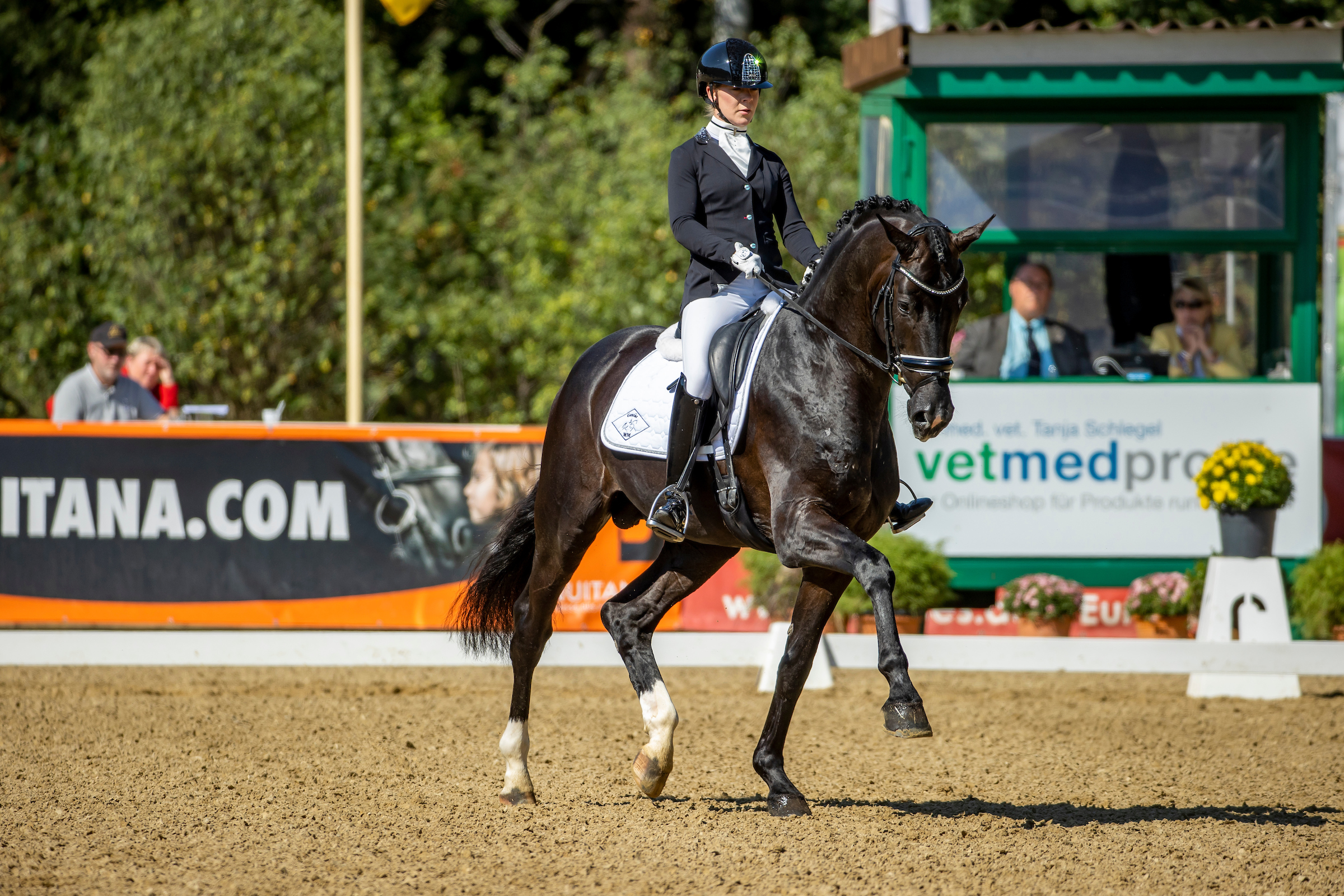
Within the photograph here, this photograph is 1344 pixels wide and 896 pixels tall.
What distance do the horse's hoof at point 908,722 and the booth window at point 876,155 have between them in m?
7.17

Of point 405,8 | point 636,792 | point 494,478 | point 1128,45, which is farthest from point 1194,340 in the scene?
point 405,8

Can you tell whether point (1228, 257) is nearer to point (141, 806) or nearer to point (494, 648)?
point (494, 648)

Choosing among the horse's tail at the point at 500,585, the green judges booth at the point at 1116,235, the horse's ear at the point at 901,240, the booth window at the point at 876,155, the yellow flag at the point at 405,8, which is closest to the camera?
the horse's ear at the point at 901,240

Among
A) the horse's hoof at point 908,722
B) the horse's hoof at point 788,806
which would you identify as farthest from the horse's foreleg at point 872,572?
the horse's hoof at point 788,806

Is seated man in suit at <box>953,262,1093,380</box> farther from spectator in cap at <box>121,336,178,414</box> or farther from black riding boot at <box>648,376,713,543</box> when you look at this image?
spectator in cap at <box>121,336,178,414</box>

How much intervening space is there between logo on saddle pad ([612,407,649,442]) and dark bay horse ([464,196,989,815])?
100 millimetres

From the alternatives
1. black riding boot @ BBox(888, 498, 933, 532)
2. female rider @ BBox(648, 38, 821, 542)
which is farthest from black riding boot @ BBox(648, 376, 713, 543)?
black riding boot @ BBox(888, 498, 933, 532)

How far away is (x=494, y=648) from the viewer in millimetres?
6402

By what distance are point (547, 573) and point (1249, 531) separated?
5.08m

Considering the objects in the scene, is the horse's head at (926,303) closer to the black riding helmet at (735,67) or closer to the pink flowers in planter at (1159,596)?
the black riding helmet at (735,67)

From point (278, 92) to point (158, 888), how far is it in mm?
14502

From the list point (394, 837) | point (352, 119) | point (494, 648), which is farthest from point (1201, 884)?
point (352, 119)

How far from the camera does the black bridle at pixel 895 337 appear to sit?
4906 mm

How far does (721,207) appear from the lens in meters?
5.73
